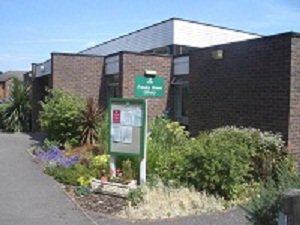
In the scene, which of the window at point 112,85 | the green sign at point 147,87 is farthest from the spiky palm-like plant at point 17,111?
the green sign at point 147,87

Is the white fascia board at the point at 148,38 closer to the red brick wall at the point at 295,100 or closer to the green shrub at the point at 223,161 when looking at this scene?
the red brick wall at the point at 295,100

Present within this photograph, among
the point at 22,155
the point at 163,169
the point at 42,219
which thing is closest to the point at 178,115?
the point at 22,155

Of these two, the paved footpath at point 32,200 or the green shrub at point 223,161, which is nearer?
the paved footpath at point 32,200

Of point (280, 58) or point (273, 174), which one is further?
point (280, 58)

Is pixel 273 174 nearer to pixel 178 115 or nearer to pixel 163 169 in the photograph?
pixel 163 169

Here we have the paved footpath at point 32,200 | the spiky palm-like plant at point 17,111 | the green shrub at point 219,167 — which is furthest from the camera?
the spiky palm-like plant at point 17,111

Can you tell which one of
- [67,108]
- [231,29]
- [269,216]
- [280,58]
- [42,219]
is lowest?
[42,219]

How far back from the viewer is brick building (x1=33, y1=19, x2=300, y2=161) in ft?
34.8

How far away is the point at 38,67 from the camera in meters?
24.3

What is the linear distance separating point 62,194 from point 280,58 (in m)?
5.75

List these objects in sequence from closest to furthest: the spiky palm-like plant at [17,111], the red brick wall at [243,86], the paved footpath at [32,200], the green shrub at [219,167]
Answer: the paved footpath at [32,200], the green shrub at [219,167], the red brick wall at [243,86], the spiky palm-like plant at [17,111]

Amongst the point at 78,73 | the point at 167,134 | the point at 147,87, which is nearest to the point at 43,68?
the point at 78,73

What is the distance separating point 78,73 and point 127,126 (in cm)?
1067

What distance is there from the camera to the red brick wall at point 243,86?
10805 millimetres
